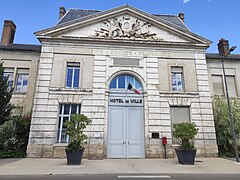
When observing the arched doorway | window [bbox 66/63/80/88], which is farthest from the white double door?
window [bbox 66/63/80/88]

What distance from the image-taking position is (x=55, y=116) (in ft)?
30.9

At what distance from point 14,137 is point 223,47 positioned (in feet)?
56.3

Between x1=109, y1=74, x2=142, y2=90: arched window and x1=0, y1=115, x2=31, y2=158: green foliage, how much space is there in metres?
5.49

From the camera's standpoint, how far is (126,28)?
11445 mm

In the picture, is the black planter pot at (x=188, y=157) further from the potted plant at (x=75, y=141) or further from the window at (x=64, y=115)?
the window at (x=64, y=115)

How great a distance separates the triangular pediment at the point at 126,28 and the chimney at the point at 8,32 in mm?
5603

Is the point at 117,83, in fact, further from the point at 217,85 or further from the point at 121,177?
the point at 217,85

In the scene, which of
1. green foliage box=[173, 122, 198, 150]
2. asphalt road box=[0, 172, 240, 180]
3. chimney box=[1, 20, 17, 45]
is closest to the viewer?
asphalt road box=[0, 172, 240, 180]

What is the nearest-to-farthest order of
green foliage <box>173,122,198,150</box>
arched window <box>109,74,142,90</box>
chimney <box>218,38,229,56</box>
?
green foliage <box>173,122,198,150</box>
arched window <box>109,74,142,90</box>
chimney <box>218,38,229,56</box>

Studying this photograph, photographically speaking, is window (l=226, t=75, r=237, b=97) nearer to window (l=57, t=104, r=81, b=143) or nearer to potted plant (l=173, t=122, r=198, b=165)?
potted plant (l=173, t=122, r=198, b=165)

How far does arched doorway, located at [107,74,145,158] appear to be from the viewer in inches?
369

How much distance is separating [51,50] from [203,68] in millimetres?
9774

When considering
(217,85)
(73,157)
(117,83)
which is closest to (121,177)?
(73,157)

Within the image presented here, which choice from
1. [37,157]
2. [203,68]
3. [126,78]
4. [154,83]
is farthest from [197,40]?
[37,157]
